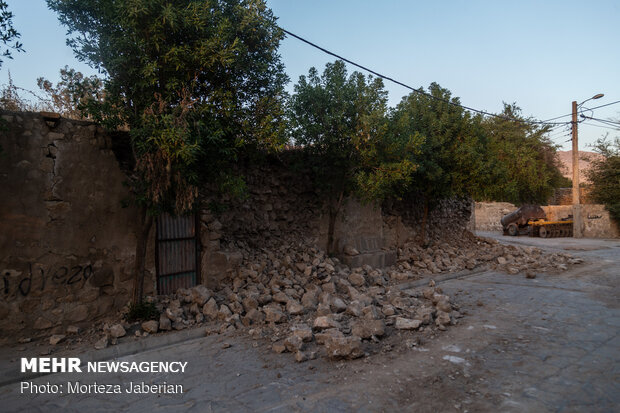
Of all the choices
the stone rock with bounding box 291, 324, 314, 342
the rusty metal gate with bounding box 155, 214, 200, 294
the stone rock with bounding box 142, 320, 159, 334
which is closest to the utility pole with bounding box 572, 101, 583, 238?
the stone rock with bounding box 291, 324, 314, 342

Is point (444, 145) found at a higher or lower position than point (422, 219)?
higher

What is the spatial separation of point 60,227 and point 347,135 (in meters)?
5.74

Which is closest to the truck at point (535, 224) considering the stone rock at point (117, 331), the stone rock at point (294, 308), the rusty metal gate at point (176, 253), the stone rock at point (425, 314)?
the stone rock at point (425, 314)

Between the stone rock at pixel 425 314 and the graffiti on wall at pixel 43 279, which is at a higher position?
the graffiti on wall at pixel 43 279

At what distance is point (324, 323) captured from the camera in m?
4.93

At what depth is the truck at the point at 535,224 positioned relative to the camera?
789 inches

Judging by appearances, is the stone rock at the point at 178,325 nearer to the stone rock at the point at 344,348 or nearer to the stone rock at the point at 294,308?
the stone rock at the point at 294,308

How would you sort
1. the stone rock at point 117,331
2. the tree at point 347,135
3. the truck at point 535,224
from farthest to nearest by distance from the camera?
the truck at point 535,224 < the tree at point 347,135 < the stone rock at point 117,331

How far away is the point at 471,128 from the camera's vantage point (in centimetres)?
1126

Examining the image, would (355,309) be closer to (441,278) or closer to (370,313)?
(370,313)

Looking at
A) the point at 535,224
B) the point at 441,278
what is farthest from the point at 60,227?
the point at 535,224

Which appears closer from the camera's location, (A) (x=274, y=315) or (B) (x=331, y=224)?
(A) (x=274, y=315)

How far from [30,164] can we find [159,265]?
2.41 m

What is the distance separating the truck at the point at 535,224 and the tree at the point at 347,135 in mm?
15453
